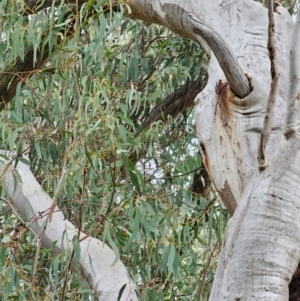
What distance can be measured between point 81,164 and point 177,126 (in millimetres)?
1019

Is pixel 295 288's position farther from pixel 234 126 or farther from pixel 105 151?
pixel 105 151

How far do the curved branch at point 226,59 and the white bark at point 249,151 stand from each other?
26mm

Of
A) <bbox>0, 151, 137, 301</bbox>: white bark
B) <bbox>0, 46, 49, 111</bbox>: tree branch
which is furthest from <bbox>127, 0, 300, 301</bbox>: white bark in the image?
<bbox>0, 151, 137, 301</bbox>: white bark

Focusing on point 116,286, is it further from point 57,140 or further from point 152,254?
point 57,140

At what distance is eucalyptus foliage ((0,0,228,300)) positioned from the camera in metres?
2.20

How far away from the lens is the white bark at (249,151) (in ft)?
3.54

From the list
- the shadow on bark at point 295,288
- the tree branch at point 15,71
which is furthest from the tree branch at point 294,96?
the tree branch at point 15,71

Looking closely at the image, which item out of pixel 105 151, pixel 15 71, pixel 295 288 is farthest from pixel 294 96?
pixel 15 71

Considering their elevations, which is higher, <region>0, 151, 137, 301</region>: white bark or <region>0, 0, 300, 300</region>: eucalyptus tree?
<region>0, 0, 300, 300</region>: eucalyptus tree

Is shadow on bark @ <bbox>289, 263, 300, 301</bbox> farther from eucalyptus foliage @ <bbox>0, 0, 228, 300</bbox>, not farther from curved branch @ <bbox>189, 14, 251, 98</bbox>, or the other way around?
eucalyptus foliage @ <bbox>0, 0, 228, 300</bbox>

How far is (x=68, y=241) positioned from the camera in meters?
2.22

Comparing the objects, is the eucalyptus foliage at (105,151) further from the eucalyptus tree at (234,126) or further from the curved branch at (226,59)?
the curved branch at (226,59)

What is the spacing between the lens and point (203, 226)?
2.38 m

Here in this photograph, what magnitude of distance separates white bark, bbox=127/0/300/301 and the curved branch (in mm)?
26
